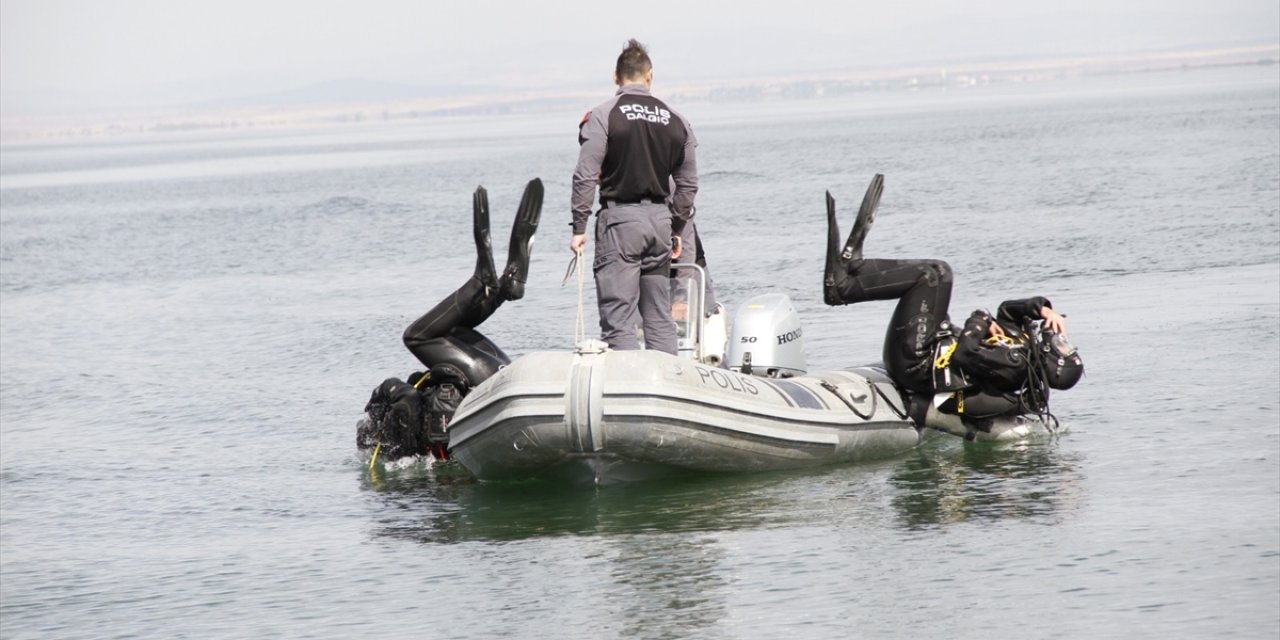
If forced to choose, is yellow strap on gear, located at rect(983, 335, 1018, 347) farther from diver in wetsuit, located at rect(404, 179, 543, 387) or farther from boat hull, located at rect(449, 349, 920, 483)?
diver in wetsuit, located at rect(404, 179, 543, 387)

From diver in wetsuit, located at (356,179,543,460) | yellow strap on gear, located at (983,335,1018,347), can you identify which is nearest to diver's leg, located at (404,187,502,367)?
diver in wetsuit, located at (356,179,543,460)

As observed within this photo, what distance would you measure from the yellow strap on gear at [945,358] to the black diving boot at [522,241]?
234 cm

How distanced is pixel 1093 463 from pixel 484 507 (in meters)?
3.25

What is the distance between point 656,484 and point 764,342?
119cm

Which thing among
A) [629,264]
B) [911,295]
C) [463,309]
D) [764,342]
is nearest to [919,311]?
[911,295]

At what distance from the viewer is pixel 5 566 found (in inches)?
340

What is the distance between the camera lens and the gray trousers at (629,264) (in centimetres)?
911

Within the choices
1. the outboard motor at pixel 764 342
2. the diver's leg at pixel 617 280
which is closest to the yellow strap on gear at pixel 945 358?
the outboard motor at pixel 764 342

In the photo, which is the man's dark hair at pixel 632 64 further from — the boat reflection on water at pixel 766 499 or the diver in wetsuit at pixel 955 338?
the boat reflection on water at pixel 766 499

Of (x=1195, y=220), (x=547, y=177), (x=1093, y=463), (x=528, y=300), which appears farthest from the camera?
(x=547, y=177)

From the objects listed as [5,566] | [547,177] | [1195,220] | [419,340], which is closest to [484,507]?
[419,340]

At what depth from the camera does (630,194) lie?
9.12 meters

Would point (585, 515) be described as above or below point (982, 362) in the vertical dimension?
below

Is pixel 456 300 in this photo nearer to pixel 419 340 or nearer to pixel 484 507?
pixel 419 340
